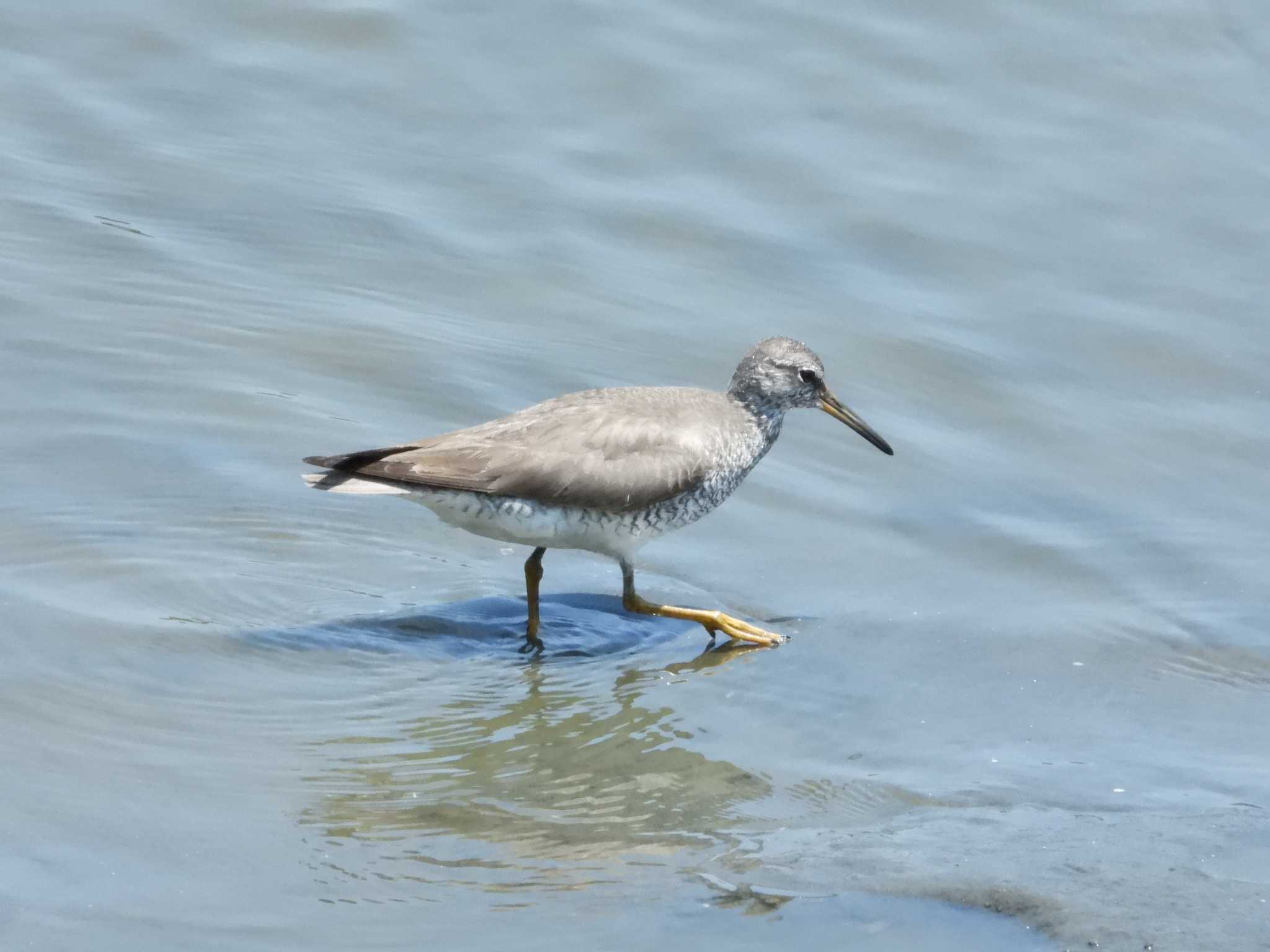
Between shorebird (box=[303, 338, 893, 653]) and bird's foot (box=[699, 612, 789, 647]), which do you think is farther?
bird's foot (box=[699, 612, 789, 647])

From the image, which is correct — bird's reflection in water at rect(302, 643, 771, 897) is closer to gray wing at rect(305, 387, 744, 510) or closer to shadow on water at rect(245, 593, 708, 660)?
shadow on water at rect(245, 593, 708, 660)

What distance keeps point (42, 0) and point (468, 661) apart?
7.66m

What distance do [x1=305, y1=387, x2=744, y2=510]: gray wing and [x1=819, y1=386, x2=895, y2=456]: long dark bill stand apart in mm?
669

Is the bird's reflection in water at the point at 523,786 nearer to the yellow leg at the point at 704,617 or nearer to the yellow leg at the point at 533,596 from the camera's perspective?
the yellow leg at the point at 533,596

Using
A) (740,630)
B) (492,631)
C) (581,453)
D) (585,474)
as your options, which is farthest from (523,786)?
(581,453)

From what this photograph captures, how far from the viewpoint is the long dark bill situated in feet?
27.8

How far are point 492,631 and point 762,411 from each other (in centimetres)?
181

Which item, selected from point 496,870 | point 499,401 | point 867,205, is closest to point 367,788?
point 496,870

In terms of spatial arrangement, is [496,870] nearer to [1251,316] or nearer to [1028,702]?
[1028,702]

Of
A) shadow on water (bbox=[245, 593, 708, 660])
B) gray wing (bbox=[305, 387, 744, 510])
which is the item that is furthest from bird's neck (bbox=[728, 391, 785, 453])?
shadow on water (bbox=[245, 593, 708, 660])

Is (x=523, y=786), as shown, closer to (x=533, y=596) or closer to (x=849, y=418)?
(x=533, y=596)

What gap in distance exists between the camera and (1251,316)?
9961 mm

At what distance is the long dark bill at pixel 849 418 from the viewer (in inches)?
334

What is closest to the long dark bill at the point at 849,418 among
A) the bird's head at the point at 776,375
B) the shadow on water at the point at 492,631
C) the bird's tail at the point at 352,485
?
the bird's head at the point at 776,375
